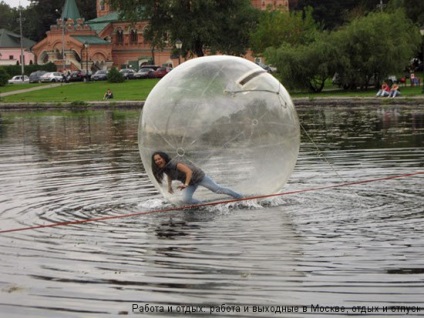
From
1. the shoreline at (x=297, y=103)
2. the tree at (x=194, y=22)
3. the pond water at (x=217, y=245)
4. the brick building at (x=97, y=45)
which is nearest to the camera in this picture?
the pond water at (x=217, y=245)

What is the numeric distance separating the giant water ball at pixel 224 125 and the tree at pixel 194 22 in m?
62.9

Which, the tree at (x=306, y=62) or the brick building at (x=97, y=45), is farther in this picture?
the brick building at (x=97, y=45)

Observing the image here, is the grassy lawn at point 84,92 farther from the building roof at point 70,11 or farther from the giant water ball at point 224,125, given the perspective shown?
the giant water ball at point 224,125

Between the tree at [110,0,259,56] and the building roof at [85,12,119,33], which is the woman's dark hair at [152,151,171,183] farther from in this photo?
the building roof at [85,12,119,33]

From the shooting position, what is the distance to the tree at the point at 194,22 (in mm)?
78500

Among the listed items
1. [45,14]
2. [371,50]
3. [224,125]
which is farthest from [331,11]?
[224,125]

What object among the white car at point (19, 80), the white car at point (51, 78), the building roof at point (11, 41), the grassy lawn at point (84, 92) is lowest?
the white car at point (19, 80)

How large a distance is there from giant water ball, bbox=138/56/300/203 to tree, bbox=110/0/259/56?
2476 inches

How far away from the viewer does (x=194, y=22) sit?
257ft

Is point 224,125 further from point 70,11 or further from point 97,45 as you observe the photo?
point 70,11

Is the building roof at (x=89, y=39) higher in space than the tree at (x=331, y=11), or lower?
lower

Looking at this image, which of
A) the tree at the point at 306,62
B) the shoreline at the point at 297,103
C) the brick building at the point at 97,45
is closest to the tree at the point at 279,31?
the tree at the point at 306,62

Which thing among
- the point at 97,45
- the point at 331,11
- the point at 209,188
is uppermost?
the point at 331,11

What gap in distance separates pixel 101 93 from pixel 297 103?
2323 centimetres
